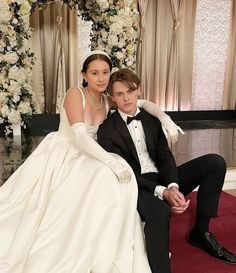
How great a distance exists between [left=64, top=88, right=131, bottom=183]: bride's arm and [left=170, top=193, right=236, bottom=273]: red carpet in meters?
0.62

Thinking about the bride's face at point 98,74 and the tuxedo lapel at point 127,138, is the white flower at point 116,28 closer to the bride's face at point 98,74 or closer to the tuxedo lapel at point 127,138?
the bride's face at point 98,74

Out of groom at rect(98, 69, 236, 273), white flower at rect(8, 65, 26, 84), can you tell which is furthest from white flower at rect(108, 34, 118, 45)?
groom at rect(98, 69, 236, 273)

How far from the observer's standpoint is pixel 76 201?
195 centimetres

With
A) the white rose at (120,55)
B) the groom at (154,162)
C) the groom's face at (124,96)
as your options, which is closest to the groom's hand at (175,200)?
the groom at (154,162)

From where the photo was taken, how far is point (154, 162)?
225 cm

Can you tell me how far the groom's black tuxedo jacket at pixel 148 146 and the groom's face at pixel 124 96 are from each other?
0.27ft

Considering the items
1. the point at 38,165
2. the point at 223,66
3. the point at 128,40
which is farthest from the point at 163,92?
the point at 38,165

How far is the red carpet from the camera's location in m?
1.99

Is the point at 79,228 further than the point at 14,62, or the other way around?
the point at 14,62

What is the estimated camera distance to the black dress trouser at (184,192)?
5.90 ft

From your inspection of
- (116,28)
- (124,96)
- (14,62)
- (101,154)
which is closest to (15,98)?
(14,62)

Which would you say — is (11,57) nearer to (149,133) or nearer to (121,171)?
(149,133)

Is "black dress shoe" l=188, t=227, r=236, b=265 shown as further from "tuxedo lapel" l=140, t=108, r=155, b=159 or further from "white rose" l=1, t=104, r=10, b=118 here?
"white rose" l=1, t=104, r=10, b=118

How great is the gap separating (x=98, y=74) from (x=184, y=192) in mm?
927
